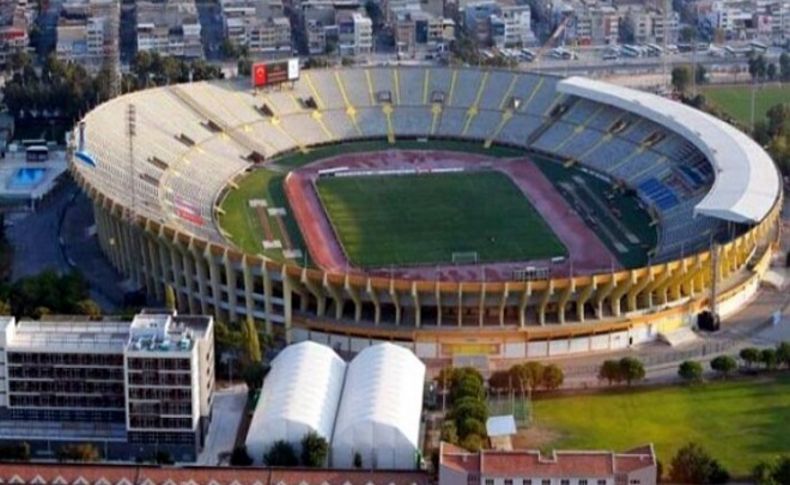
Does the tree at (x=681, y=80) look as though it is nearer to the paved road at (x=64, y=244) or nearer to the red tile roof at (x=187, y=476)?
the paved road at (x=64, y=244)

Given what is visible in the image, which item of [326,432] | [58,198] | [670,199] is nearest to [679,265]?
[670,199]

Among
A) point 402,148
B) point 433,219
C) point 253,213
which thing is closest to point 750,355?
point 433,219

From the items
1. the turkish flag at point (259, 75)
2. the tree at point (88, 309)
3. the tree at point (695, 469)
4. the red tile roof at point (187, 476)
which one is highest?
the turkish flag at point (259, 75)

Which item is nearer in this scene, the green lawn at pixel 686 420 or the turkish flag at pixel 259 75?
the green lawn at pixel 686 420

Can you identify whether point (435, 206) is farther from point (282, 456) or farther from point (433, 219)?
point (282, 456)

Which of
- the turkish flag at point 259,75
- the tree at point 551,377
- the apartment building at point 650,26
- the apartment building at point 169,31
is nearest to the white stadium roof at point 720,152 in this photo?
the tree at point 551,377

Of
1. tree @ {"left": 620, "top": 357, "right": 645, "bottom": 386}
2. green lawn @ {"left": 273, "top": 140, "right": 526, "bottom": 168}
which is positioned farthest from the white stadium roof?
tree @ {"left": 620, "top": 357, "right": 645, "bottom": 386}

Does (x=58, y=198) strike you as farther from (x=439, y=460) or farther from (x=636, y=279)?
(x=439, y=460)
